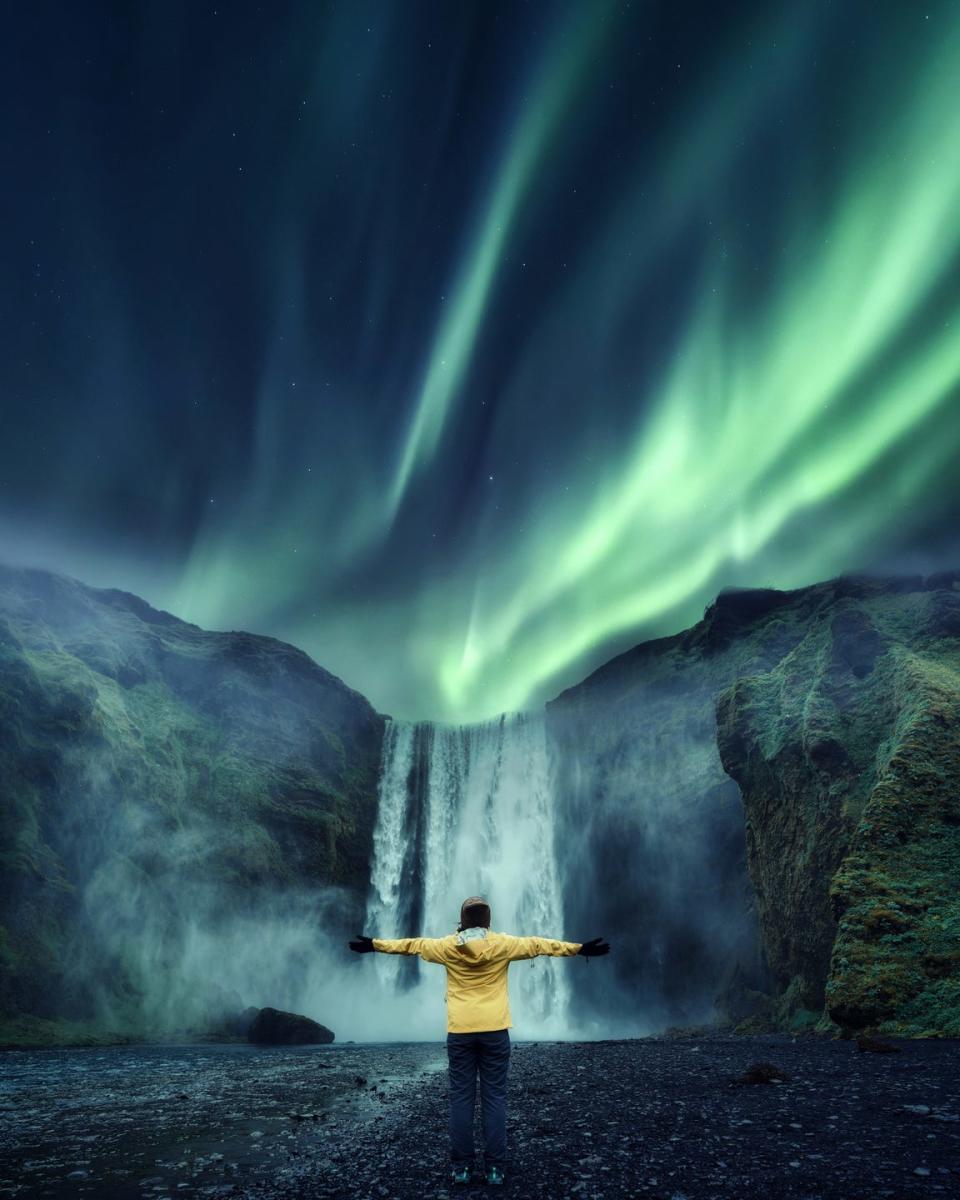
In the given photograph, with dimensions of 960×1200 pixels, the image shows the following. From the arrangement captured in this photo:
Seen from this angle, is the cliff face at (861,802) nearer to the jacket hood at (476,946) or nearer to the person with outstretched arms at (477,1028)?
the person with outstretched arms at (477,1028)

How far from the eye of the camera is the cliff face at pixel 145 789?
115 ft

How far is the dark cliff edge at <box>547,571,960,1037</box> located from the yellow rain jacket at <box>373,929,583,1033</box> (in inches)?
628

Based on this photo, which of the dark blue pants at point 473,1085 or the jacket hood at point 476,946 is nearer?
the dark blue pants at point 473,1085

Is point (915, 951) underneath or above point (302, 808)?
underneath

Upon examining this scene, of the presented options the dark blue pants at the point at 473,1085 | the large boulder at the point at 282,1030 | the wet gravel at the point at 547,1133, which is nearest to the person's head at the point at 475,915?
the dark blue pants at the point at 473,1085

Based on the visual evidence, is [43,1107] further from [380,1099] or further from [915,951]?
[915,951]

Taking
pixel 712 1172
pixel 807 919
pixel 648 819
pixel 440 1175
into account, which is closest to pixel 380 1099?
pixel 440 1175

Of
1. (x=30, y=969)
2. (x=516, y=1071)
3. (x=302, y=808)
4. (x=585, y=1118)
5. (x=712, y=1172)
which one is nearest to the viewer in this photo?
(x=712, y=1172)

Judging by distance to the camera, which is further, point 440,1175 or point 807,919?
point 807,919

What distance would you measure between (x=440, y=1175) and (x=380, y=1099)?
750 centimetres

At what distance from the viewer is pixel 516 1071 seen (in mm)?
16359

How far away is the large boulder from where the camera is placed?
3406 centimetres

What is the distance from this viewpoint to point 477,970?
6969mm

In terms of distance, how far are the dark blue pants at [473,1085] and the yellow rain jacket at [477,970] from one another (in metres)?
0.15
